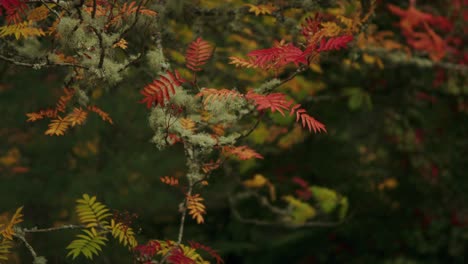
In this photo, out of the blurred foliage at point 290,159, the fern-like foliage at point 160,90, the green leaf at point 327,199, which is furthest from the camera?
the blurred foliage at point 290,159

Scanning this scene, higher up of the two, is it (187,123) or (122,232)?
(187,123)

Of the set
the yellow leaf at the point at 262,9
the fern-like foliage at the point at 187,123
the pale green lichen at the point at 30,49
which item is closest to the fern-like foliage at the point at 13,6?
the pale green lichen at the point at 30,49

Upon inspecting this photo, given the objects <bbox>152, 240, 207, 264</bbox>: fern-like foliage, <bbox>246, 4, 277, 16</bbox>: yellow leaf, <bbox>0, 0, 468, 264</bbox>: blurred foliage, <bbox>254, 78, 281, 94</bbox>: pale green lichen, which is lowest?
<bbox>0, 0, 468, 264</bbox>: blurred foliage

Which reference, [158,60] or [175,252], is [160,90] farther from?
[175,252]

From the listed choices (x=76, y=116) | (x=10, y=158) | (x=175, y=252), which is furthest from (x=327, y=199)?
Result: (x=10, y=158)

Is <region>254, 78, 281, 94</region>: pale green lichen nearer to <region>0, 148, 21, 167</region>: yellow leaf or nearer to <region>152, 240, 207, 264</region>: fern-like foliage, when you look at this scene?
<region>152, 240, 207, 264</region>: fern-like foliage

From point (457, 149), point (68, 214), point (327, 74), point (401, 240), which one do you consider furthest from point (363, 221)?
point (68, 214)

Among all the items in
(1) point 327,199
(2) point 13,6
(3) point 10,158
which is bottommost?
(3) point 10,158

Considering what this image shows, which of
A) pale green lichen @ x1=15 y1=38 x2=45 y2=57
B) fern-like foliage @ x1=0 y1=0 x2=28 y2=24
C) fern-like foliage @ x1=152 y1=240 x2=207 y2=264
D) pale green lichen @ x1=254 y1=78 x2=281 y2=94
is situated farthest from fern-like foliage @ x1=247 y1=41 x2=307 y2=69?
pale green lichen @ x1=15 y1=38 x2=45 y2=57

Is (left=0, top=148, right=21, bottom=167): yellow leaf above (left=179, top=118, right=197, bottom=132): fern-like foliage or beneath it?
beneath

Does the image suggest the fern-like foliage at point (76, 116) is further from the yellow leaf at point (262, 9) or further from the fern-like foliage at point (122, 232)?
the yellow leaf at point (262, 9)

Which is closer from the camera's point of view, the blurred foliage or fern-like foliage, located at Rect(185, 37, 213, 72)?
fern-like foliage, located at Rect(185, 37, 213, 72)

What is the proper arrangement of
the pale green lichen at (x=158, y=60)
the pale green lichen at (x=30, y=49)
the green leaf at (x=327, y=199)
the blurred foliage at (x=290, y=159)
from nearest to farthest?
1. the pale green lichen at (x=158, y=60)
2. the pale green lichen at (x=30, y=49)
3. the green leaf at (x=327, y=199)
4. the blurred foliage at (x=290, y=159)

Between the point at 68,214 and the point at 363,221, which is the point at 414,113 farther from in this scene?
the point at 68,214
